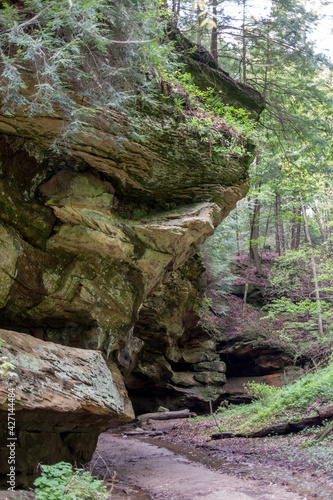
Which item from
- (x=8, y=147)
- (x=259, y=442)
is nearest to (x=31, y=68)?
(x=8, y=147)

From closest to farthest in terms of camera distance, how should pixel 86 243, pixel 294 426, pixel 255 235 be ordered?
pixel 86 243 → pixel 294 426 → pixel 255 235

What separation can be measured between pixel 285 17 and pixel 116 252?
835cm

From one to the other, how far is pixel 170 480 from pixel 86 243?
579cm

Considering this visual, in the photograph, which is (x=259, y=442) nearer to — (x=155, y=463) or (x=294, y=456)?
(x=294, y=456)

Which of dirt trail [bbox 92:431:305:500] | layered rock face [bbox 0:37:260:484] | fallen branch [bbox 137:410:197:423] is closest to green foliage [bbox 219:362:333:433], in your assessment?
fallen branch [bbox 137:410:197:423]

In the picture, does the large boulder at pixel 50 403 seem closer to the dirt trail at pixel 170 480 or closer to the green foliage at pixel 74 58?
the dirt trail at pixel 170 480

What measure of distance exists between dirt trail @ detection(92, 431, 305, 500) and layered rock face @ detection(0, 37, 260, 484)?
4.54ft

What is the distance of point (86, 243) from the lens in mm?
8250

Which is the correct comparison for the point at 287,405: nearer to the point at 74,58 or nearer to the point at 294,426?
the point at 294,426

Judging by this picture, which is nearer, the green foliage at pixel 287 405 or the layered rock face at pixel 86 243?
the layered rock face at pixel 86 243

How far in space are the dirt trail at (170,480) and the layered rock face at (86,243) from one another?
1.39 metres

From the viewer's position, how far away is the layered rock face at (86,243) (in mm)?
6383

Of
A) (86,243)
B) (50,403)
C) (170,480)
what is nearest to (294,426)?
(170,480)

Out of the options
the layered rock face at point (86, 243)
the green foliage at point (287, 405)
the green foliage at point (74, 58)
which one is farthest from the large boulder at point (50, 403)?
the green foliage at point (287, 405)
